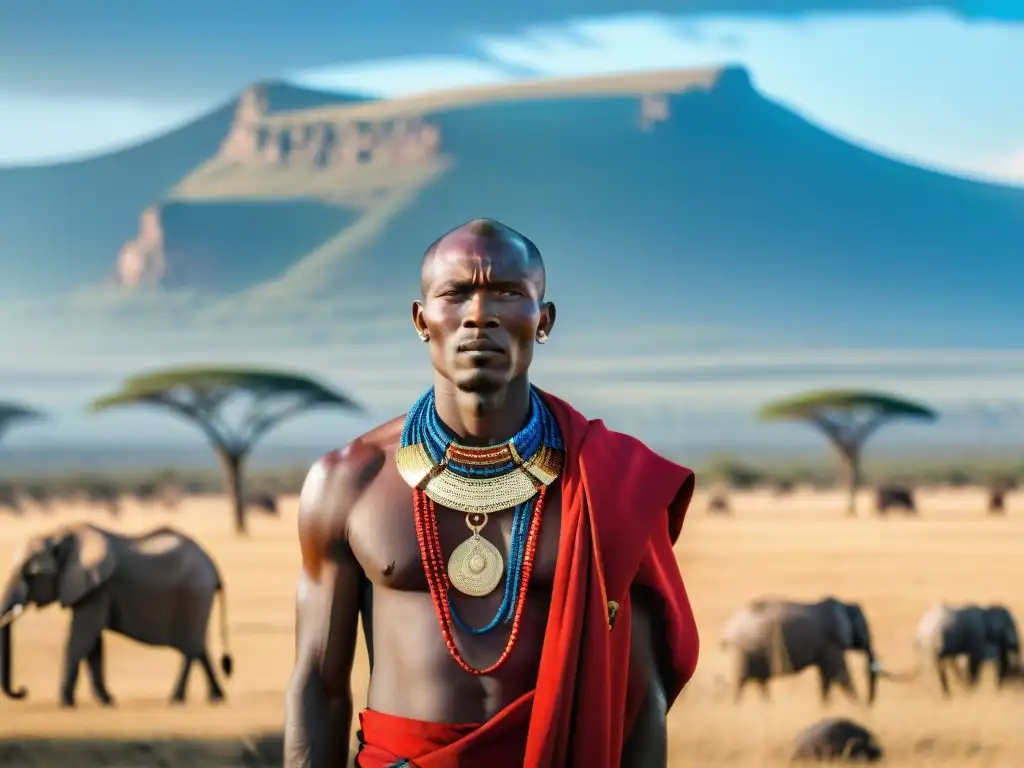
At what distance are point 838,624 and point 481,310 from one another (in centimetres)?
922

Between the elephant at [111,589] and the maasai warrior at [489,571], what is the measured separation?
915cm

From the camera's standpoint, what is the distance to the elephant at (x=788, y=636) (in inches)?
502

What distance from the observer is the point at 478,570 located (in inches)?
167

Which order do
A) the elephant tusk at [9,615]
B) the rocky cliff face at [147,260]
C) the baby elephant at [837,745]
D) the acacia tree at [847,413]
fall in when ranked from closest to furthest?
1. the baby elephant at [837,745]
2. the elephant tusk at [9,615]
3. the acacia tree at [847,413]
4. the rocky cliff face at [147,260]

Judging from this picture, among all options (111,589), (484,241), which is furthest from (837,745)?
(484,241)

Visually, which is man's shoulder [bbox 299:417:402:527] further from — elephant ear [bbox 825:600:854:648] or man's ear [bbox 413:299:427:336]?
elephant ear [bbox 825:600:854:648]

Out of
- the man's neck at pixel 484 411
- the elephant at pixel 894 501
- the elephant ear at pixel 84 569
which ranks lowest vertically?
the elephant ear at pixel 84 569

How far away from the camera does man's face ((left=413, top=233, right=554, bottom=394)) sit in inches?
165

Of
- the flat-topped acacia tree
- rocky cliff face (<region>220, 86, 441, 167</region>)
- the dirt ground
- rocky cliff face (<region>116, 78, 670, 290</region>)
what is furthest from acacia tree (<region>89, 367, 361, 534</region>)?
rocky cliff face (<region>220, 86, 441, 167</region>)

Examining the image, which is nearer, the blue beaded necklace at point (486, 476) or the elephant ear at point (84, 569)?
the blue beaded necklace at point (486, 476)

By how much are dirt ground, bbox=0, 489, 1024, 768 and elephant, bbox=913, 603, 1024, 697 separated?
0.70 feet

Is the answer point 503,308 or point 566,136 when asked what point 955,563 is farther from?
point 566,136

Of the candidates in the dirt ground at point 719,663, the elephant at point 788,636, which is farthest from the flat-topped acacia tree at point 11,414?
the elephant at point 788,636

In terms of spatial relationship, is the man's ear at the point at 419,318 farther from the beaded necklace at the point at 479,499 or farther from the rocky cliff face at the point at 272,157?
the rocky cliff face at the point at 272,157
